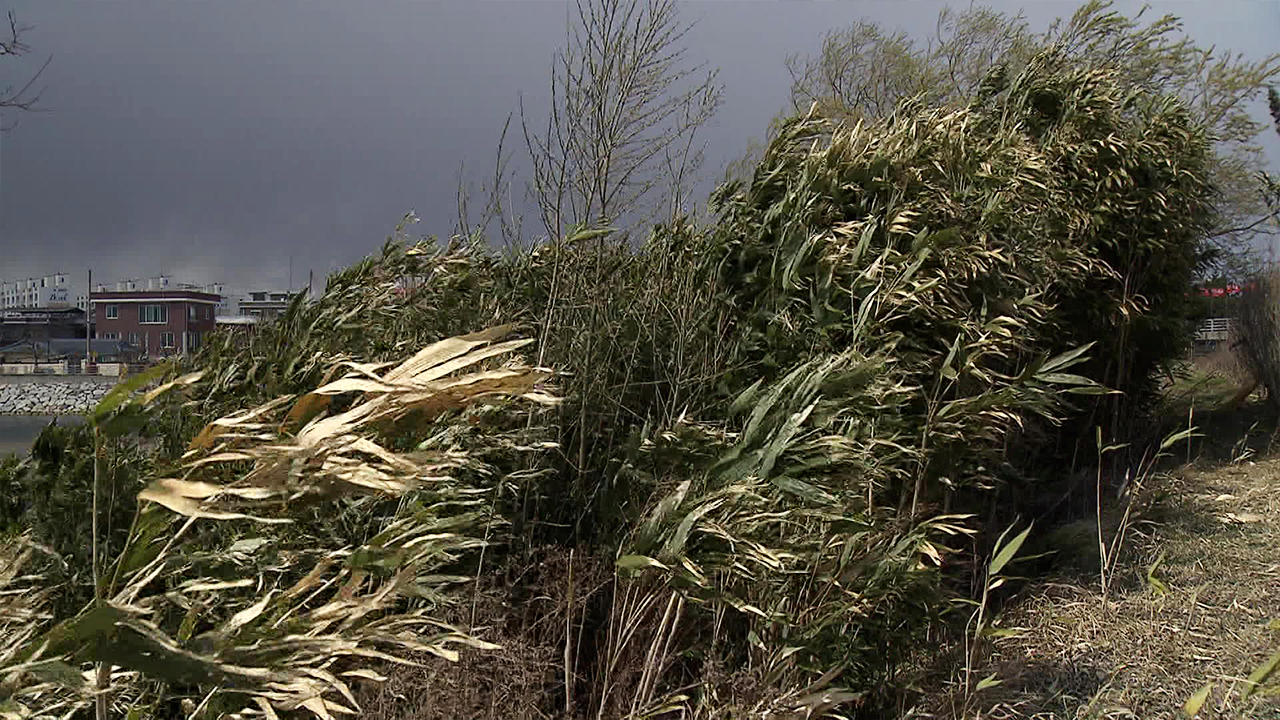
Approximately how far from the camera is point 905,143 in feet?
15.1

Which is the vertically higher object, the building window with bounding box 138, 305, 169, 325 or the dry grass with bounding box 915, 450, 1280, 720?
the building window with bounding box 138, 305, 169, 325

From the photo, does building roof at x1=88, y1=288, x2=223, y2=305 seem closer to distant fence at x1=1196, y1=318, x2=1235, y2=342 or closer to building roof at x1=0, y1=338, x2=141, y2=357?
building roof at x1=0, y1=338, x2=141, y2=357

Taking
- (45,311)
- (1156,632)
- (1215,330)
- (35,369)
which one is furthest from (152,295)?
(1156,632)

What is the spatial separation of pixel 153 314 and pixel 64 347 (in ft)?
11.4

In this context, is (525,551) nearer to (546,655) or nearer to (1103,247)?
(546,655)

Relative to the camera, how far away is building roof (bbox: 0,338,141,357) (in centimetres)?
3562

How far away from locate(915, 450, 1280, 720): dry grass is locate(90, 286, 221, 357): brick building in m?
32.0

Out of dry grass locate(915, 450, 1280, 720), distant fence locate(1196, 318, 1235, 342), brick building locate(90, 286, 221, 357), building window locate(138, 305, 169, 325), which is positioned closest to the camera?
dry grass locate(915, 450, 1280, 720)

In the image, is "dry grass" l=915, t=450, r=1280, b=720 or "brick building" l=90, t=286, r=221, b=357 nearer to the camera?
"dry grass" l=915, t=450, r=1280, b=720

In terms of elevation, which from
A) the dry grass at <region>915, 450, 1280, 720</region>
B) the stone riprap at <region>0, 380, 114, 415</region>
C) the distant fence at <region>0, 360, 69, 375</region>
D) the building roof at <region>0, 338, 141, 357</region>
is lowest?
the dry grass at <region>915, 450, 1280, 720</region>

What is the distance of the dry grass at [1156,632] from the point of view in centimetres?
376

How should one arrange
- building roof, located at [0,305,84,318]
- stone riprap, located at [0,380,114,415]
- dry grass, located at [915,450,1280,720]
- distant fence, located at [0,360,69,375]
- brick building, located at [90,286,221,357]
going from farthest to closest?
building roof, located at [0,305,84,318] → brick building, located at [90,286,221,357] → distant fence, located at [0,360,69,375] → stone riprap, located at [0,380,114,415] → dry grass, located at [915,450,1280,720]

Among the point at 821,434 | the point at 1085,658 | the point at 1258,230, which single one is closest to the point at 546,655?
the point at 821,434

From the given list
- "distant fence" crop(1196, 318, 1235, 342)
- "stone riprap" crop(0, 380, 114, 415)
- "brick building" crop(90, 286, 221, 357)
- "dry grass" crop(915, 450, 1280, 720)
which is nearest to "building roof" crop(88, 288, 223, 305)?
"brick building" crop(90, 286, 221, 357)
